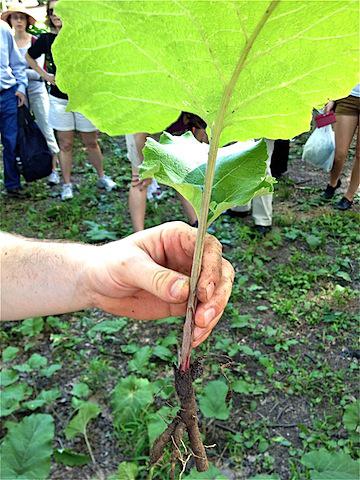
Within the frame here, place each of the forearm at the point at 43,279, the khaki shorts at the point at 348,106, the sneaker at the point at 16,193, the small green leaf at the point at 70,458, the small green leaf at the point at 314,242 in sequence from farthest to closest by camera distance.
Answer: the sneaker at the point at 16,193
the khaki shorts at the point at 348,106
the small green leaf at the point at 314,242
the small green leaf at the point at 70,458
the forearm at the point at 43,279

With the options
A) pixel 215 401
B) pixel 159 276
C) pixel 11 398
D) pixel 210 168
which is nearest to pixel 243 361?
pixel 215 401

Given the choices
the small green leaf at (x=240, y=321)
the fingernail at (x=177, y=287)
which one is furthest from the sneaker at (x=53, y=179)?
the fingernail at (x=177, y=287)

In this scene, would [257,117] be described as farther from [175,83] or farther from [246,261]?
[246,261]

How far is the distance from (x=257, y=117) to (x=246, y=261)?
10.5 feet

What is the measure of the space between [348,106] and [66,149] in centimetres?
253

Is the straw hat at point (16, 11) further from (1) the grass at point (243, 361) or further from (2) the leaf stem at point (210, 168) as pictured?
(2) the leaf stem at point (210, 168)

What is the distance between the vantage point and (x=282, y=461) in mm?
2355

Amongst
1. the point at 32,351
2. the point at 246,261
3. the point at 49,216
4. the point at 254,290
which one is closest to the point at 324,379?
Answer: the point at 254,290

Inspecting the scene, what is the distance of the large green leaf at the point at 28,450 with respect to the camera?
2.13m

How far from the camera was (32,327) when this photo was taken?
10.6 ft

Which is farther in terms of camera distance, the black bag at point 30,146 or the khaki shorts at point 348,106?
the black bag at point 30,146

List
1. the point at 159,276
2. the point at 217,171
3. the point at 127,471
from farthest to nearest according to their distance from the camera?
the point at 127,471, the point at 159,276, the point at 217,171

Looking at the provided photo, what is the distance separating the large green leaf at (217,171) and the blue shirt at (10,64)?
4.11m

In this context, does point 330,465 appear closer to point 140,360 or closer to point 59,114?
point 140,360
